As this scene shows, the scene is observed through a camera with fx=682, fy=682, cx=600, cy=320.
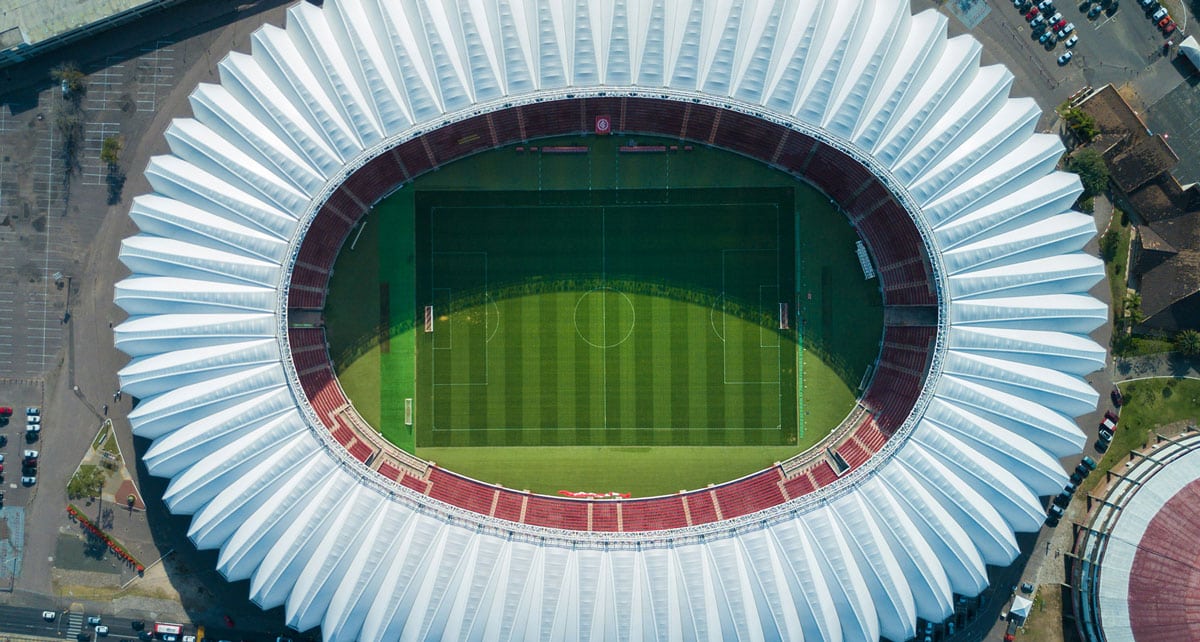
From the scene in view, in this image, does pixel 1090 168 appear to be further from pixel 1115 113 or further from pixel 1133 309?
pixel 1133 309

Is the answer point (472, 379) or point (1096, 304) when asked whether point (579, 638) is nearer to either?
point (472, 379)

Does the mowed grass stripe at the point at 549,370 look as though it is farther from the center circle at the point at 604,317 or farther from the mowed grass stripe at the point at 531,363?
the center circle at the point at 604,317

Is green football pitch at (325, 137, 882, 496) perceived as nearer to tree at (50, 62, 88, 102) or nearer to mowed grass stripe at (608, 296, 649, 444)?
mowed grass stripe at (608, 296, 649, 444)

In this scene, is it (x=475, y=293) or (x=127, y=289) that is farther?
(x=475, y=293)

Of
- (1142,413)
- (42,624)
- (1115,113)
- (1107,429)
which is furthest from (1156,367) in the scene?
(42,624)

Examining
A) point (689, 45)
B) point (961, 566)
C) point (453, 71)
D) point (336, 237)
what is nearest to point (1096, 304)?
point (961, 566)
